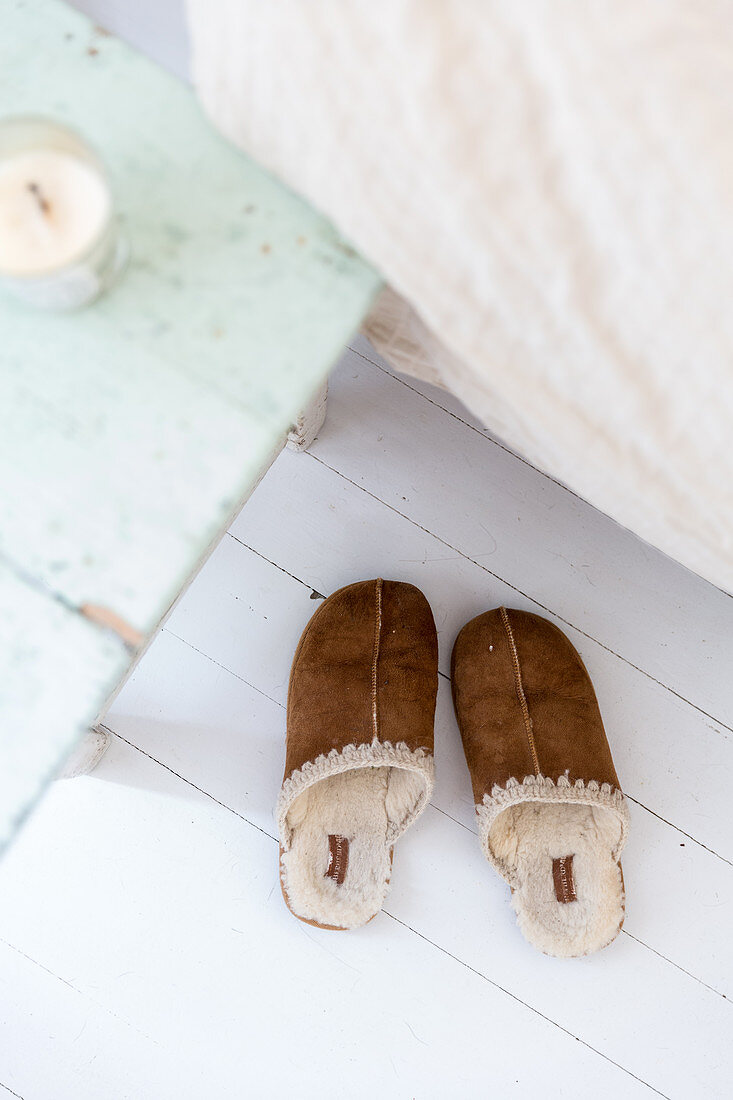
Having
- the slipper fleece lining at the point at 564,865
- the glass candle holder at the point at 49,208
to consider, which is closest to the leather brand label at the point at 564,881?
the slipper fleece lining at the point at 564,865

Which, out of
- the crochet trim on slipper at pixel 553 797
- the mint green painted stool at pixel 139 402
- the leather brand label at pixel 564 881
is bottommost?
the leather brand label at pixel 564 881

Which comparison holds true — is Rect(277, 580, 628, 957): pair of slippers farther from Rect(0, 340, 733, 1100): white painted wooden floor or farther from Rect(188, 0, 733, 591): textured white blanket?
Rect(188, 0, 733, 591): textured white blanket

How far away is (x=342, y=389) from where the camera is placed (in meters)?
0.92

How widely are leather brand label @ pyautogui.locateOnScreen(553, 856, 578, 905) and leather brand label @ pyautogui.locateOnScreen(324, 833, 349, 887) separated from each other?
246mm

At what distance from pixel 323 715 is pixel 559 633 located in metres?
0.30

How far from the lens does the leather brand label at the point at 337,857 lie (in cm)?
88

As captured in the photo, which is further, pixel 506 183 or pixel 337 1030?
pixel 337 1030

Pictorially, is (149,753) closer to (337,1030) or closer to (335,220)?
(337,1030)

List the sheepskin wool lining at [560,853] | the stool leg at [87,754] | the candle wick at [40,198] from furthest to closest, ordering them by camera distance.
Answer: the sheepskin wool lining at [560,853]
the stool leg at [87,754]
the candle wick at [40,198]

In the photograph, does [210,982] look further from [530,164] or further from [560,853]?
[530,164]

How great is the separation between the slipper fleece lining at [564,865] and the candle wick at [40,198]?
2.52 feet

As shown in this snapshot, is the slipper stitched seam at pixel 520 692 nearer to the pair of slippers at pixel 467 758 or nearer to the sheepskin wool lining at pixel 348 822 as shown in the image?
the pair of slippers at pixel 467 758

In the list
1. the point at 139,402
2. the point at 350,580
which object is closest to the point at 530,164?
the point at 139,402

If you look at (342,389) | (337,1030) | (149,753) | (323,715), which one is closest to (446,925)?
(337,1030)
